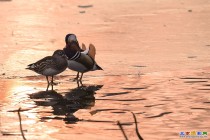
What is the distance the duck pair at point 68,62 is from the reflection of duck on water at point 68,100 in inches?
22.6

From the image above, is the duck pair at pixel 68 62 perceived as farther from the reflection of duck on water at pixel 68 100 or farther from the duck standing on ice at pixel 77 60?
the reflection of duck on water at pixel 68 100

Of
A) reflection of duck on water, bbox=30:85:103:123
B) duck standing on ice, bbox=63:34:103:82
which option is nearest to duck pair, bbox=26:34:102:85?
duck standing on ice, bbox=63:34:103:82

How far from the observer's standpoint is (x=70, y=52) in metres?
14.4

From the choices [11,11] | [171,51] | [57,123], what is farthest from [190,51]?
[11,11]

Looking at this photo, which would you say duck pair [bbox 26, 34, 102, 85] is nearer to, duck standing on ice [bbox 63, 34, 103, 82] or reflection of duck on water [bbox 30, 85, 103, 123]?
duck standing on ice [bbox 63, 34, 103, 82]

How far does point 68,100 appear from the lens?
12.6 m

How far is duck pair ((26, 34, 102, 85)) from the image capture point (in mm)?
13766

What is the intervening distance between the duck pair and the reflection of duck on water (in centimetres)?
57

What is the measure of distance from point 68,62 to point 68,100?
1.87 metres

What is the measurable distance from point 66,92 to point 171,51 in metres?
5.31

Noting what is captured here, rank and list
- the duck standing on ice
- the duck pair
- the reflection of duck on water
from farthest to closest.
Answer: the duck standing on ice
the duck pair
the reflection of duck on water

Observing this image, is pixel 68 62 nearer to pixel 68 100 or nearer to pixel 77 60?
pixel 77 60

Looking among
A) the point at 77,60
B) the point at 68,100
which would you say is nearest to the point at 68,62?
the point at 77,60

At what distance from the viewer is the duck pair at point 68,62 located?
45.2ft
